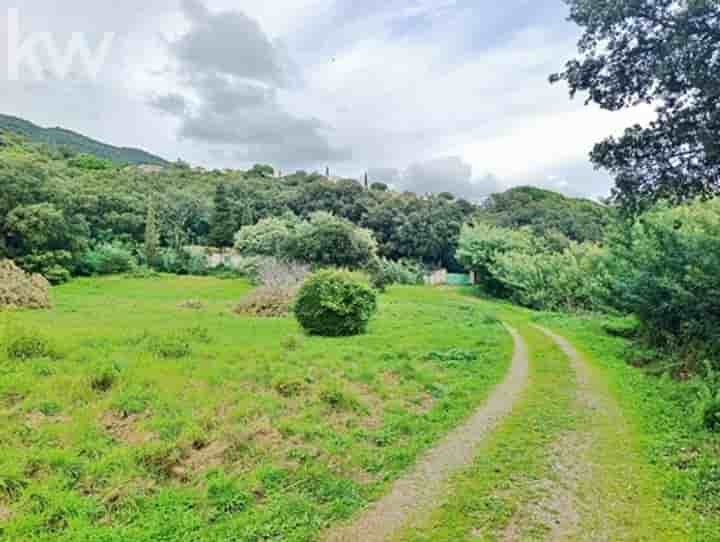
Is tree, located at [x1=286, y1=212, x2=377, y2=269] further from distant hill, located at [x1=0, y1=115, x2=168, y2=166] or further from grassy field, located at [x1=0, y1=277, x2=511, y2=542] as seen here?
distant hill, located at [x1=0, y1=115, x2=168, y2=166]

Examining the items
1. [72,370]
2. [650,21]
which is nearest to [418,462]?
[72,370]

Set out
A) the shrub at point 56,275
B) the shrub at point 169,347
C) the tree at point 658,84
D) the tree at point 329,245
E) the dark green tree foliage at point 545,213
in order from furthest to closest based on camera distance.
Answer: the dark green tree foliage at point 545,213 → the tree at point 329,245 → the shrub at point 56,275 → the shrub at point 169,347 → the tree at point 658,84

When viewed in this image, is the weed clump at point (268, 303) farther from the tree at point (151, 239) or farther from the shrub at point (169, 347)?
the tree at point (151, 239)

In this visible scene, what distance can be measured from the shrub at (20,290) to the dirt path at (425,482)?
19014 millimetres

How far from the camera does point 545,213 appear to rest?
58.7 meters

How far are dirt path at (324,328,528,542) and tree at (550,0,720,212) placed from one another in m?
4.61

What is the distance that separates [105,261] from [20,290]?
1746 cm

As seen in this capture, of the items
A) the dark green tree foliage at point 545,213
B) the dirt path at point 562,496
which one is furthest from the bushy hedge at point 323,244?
the dirt path at point 562,496

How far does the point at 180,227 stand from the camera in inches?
1882

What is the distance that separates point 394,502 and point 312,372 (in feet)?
14.1

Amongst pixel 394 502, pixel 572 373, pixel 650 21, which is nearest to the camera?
pixel 394 502

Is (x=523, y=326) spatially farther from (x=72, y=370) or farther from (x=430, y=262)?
(x=430, y=262)

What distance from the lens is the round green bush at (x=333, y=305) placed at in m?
13.8

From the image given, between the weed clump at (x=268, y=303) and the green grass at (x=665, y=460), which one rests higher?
the weed clump at (x=268, y=303)
